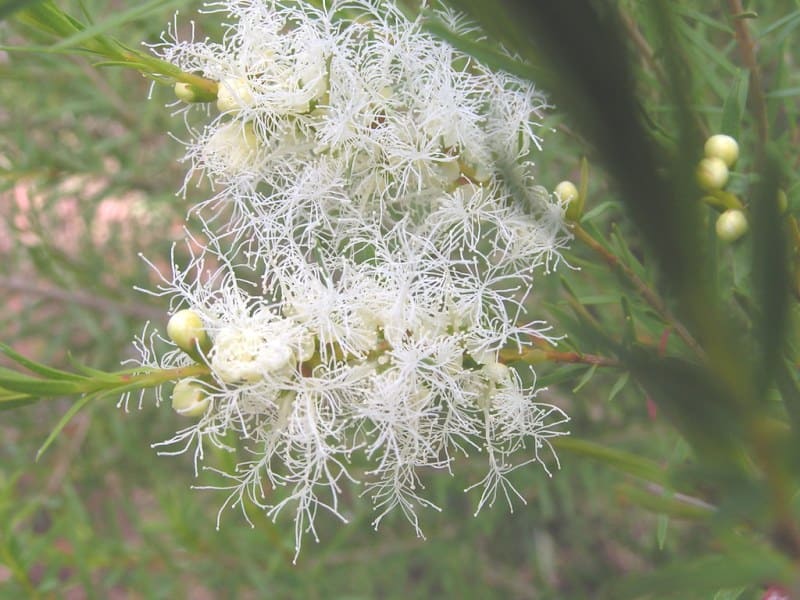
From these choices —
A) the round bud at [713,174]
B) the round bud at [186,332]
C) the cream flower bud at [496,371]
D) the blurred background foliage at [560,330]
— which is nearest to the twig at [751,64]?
the blurred background foliage at [560,330]

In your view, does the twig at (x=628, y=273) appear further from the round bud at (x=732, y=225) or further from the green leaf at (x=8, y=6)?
the green leaf at (x=8, y=6)

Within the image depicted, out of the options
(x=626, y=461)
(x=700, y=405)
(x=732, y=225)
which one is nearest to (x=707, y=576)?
(x=700, y=405)

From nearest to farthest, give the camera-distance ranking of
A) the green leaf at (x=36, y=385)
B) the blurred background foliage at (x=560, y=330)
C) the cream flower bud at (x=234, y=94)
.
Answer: the blurred background foliage at (x=560, y=330) < the green leaf at (x=36, y=385) < the cream flower bud at (x=234, y=94)

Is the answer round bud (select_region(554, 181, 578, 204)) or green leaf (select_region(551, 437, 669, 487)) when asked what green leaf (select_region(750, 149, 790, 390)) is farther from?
round bud (select_region(554, 181, 578, 204))

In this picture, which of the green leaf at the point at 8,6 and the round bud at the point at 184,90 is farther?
the round bud at the point at 184,90

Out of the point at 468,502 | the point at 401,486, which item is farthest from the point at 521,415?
the point at 468,502

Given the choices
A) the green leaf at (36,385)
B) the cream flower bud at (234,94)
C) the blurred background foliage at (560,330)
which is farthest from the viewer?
the cream flower bud at (234,94)

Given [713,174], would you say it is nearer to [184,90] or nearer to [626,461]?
[626,461]
